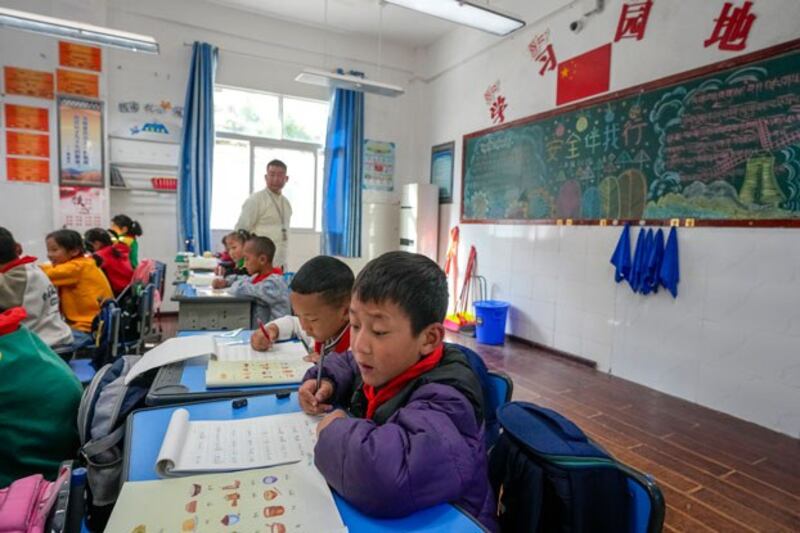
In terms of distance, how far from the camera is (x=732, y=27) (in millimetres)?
2865

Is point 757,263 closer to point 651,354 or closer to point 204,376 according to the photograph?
point 651,354

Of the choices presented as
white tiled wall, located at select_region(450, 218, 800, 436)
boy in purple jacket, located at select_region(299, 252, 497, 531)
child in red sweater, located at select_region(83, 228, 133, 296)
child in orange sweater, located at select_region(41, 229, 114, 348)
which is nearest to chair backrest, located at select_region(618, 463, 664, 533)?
boy in purple jacket, located at select_region(299, 252, 497, 531)

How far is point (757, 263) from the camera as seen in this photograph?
8.99 feet

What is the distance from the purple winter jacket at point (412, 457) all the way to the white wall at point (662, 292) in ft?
9.04

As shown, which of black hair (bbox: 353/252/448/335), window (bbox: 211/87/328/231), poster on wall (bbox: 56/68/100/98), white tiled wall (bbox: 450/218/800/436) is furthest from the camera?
window (bbox: 211/87/328/231)

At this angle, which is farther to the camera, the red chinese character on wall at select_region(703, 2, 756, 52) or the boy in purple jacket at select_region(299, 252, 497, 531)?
the red chinese character on wall at select_region(703, 2, 756, 52)

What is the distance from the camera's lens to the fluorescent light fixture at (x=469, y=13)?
3293 mm

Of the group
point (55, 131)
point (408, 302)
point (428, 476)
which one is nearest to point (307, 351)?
point (408, 302)

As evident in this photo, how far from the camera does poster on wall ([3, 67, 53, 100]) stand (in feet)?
15.1

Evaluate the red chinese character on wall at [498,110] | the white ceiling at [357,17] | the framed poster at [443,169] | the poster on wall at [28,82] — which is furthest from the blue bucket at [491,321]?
the poster on wall at [28,82]

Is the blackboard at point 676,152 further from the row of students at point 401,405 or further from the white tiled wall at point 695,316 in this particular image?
the row of students at point 401,405

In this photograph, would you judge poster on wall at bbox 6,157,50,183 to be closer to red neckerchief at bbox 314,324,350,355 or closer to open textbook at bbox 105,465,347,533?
red neckerchief at bbox 314,324,350,355

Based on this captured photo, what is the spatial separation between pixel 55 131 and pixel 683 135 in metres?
5.73

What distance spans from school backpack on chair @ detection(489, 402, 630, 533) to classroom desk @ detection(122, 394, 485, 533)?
0.18 metres
